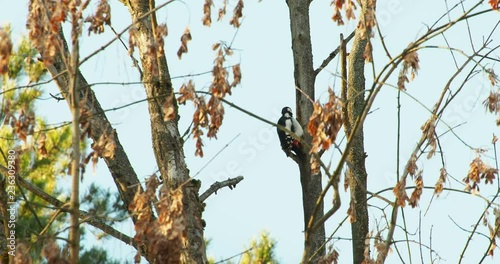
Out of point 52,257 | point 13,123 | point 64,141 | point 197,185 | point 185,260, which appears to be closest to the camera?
point 52,257

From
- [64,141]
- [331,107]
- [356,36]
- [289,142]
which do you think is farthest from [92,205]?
[331,107]

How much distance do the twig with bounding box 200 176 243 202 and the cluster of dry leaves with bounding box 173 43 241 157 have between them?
1.36 m

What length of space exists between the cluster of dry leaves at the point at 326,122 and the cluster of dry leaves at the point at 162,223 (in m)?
0.65

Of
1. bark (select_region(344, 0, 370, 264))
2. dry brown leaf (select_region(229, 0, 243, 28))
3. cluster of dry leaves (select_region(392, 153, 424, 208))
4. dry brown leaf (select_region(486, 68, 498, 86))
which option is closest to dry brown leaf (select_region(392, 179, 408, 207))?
cluster of dry leaves (select_region(392, 153, 424, 208))

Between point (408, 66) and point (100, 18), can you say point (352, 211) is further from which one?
point (100, 18)

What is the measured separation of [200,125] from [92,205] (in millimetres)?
6402

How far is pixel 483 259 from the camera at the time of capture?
4.36 m

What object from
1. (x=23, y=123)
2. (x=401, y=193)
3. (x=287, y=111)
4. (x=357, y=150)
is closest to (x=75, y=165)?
(x=23, y=123)

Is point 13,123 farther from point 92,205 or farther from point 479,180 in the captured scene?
point 92,205

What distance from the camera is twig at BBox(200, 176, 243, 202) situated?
5.18 m

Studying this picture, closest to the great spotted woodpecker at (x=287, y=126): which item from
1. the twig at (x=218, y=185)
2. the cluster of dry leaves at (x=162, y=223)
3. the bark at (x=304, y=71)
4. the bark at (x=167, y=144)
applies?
the bark at (x=304, y=71)

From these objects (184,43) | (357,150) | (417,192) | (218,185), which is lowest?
(417,192)

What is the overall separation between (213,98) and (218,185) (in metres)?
1.66

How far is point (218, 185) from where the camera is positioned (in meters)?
5.31
